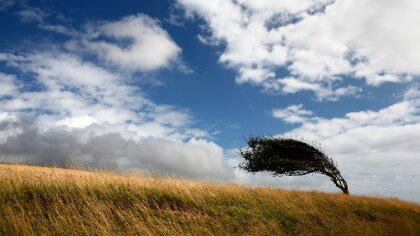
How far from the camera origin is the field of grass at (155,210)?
39.3 ft

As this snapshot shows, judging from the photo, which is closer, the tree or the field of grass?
the field of grass

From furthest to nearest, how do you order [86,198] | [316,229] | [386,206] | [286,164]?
[286,164] → [386,206] → [316,229] → [86,198]

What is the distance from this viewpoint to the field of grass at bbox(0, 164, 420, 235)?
12.0 m

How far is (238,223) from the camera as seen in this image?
1445 cm

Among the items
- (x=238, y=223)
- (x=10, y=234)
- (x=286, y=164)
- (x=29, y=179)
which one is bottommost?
(x=10, y=234)

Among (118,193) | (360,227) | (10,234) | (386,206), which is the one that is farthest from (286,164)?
(10,234)

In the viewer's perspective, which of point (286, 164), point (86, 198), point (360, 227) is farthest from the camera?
point (286, 164)

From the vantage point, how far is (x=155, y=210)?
47.7 feet

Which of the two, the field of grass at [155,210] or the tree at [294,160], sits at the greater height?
the tree at [294,160]

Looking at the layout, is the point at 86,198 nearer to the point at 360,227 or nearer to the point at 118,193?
the point at 118,193

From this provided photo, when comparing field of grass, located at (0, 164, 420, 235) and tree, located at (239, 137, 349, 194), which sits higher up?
tree, located at (239, 137, 349, 194)

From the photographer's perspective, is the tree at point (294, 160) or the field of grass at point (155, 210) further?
the tree at point (294, 160)

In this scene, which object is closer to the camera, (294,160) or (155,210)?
(155,210)

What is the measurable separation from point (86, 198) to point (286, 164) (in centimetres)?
2088
